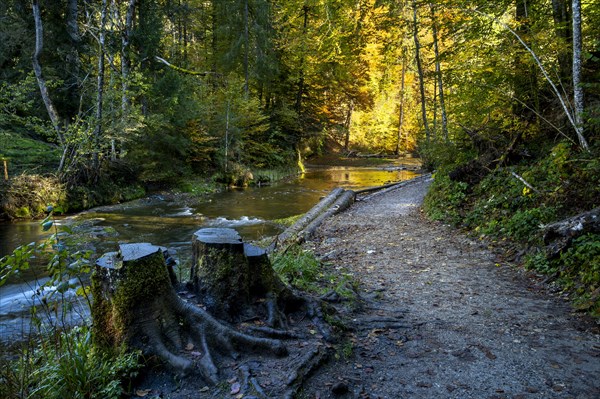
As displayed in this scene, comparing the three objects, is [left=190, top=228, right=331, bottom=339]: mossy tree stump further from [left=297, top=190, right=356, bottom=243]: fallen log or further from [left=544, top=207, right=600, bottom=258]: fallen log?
[left=297, top=190, right=356, bottom=243]: fallen log

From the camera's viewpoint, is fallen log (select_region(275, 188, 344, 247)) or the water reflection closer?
fallen log (select_region(275, 188, 344, 247))

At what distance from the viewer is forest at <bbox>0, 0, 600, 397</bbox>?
6957mm

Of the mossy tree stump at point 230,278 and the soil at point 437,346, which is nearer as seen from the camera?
the soil at point 437,346

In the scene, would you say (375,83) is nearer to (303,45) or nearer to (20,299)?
(303,45)

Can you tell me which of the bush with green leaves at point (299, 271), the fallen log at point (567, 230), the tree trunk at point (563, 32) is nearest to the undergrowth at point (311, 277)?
the bush with green leaves at point (299, 271)

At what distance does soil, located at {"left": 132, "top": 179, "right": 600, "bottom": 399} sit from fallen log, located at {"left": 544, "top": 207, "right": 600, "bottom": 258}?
1.89 feet

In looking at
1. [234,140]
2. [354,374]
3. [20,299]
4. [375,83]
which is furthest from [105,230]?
[375,83]

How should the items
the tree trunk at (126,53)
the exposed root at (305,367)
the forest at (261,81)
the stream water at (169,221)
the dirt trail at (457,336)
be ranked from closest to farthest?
the exposed root at (305,367) → the dirt trail at (457,336) → the forest at (261,81) → the stream water at (169,221) → the tree trunk at (126,53)

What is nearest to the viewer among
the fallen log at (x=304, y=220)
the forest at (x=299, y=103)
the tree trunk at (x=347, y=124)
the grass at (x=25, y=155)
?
the forest at (x=299, y=103)

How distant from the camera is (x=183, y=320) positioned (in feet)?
11.0

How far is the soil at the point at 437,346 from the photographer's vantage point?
309cm

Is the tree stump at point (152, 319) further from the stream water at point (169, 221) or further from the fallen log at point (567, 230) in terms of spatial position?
the fallen log at point (567, 230)

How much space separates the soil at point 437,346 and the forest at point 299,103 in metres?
0.52

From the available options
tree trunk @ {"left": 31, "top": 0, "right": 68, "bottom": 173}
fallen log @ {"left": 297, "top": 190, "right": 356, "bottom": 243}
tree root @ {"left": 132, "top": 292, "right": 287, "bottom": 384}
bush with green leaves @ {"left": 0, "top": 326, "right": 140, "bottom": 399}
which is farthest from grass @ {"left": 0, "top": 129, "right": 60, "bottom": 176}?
tree root @ {"left": 132, "top": 292, "right": 287, "bottom": 384}
